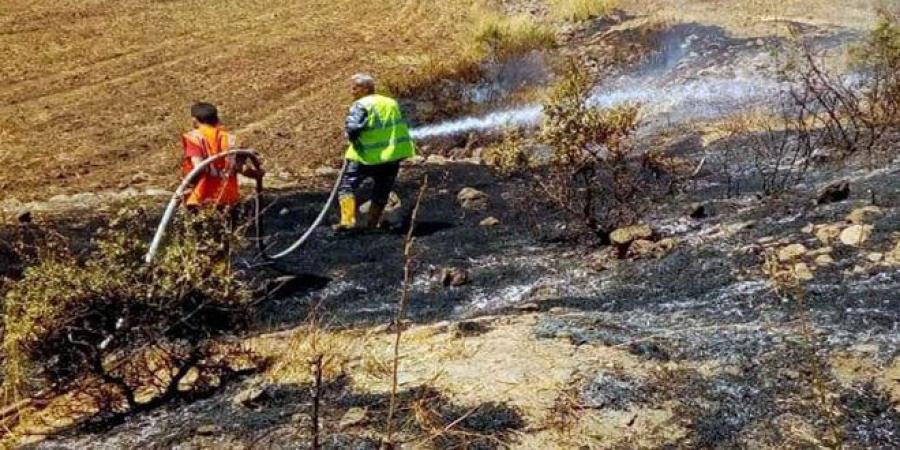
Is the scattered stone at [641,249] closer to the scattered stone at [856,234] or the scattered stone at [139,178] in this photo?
the scattered stone at [856,234]

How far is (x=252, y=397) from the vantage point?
420 cm

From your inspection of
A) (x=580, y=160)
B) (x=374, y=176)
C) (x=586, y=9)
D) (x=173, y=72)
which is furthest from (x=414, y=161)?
(x=586, y=9)

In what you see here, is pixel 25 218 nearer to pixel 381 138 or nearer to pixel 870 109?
pixel 381 138

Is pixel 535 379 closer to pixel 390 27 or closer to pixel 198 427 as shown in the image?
pixel 198 427

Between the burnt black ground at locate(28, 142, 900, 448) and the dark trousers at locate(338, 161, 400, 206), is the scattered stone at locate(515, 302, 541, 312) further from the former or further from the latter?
the dark trousers at locate(338, 161, 400, 206)

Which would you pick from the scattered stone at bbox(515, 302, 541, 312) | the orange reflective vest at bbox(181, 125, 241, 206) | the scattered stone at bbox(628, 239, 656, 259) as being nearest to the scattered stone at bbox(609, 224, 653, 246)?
the scattered stone at bbox(628, 239, 656, 259)

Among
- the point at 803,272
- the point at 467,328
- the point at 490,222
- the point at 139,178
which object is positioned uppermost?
the point at 467,328

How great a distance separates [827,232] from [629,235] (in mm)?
1205

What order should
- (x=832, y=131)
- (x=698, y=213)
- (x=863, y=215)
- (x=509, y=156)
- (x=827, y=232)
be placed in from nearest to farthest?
(x=827, y=232) → (x=863, y=215) → (x=698, y=213) → (x=832, y=131) → (x=509, y=156)

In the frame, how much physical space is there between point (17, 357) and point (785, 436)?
120 inches

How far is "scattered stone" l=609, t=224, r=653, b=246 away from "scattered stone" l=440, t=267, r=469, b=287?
A: 988 mm

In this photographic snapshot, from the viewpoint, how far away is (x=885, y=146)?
774 centimetres

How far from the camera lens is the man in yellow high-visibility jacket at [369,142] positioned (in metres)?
7.62

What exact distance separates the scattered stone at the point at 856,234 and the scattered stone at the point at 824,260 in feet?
0.65
